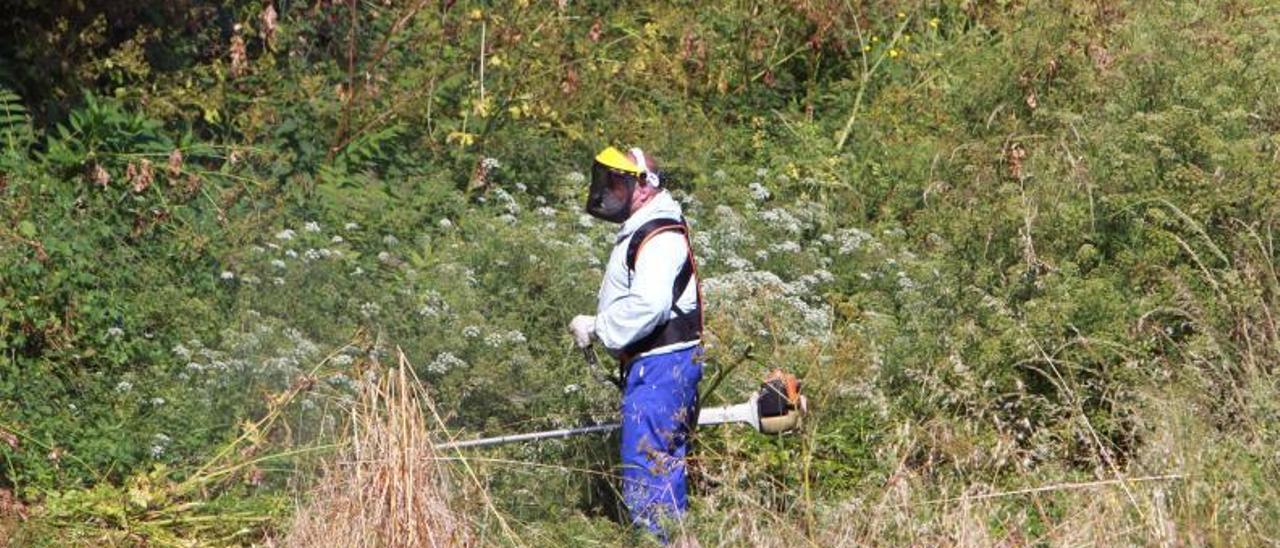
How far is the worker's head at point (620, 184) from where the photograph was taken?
24.6ft

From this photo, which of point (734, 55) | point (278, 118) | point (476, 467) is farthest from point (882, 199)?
point (476, 467)

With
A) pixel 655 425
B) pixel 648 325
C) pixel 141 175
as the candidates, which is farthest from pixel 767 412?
pixel 141 175

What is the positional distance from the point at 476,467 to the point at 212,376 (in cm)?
132

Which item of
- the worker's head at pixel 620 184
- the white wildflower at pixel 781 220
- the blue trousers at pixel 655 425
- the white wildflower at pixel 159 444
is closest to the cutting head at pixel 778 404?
the blue trousers at pixel 655 425

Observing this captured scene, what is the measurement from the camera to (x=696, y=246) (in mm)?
9508

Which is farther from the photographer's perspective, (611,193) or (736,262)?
(736,262)

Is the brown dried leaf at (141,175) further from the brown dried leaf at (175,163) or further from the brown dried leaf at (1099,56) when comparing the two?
the brown dried leaf at (1099,56)

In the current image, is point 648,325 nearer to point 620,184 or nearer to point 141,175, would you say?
point 620,184

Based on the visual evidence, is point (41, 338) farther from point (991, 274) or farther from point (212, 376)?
point (991, 274)

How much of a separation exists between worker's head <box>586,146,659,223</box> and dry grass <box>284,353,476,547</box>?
1328 millimetres

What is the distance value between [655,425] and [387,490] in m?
1.32

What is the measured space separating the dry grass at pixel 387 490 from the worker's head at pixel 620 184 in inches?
52.3

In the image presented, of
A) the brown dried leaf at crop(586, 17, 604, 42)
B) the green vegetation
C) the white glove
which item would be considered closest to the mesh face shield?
the white glove

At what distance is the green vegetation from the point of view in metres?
7.21
